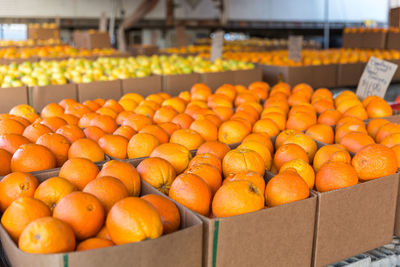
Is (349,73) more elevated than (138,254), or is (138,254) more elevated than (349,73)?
(349,73)

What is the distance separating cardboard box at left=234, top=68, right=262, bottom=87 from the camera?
3578mm

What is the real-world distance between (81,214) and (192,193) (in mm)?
288

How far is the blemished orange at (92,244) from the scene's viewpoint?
0.89 m

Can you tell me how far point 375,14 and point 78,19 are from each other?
9.48 meters

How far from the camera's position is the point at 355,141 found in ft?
5.01

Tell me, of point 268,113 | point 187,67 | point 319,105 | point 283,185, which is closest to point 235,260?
point 283,185

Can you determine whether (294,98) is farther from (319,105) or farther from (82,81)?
(82,81)

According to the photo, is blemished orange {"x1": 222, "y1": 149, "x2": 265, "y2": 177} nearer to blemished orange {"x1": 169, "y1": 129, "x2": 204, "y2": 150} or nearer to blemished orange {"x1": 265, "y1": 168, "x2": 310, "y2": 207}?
blemished orange {"x1": 265, "y1": 168, "x2": 310, "y2": 207}

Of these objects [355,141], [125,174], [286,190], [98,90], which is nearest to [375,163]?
[355,141]

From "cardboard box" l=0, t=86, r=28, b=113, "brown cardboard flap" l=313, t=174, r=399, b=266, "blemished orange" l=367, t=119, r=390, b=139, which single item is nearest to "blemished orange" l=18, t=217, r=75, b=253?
"brown cardboard flap" l=313, t=174, r=399, b=266

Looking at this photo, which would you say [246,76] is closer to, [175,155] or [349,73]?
[349,73]

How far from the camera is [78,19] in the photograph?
970 centimetres

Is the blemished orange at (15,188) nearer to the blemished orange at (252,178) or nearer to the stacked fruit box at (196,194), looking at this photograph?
the stacked fruit box at (196,194)

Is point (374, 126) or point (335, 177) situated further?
point (374, 126)
